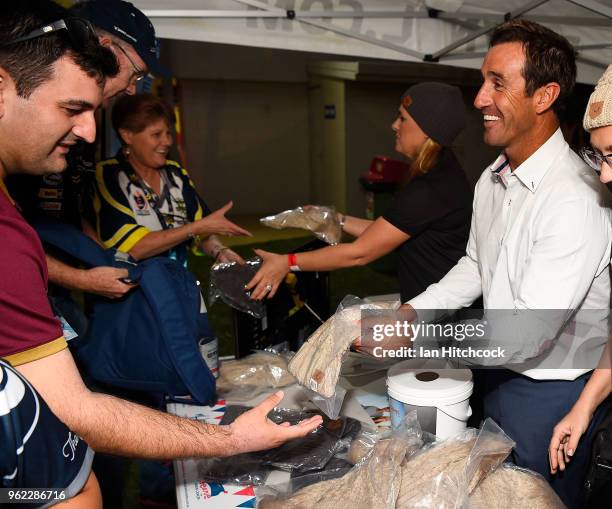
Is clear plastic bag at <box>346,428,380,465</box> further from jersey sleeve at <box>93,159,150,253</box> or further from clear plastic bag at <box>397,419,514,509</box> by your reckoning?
jersey sleeve at <box>93,159,150,253</box>

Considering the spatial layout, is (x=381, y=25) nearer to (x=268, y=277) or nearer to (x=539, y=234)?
(x=268, y=277)

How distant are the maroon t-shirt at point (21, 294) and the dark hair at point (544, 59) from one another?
1.21m

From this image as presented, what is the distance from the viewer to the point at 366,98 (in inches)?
306

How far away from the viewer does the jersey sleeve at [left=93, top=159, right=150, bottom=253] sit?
2189 mm

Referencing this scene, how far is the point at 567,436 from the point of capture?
1340mm

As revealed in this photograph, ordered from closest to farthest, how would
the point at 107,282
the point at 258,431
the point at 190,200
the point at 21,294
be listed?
the point at 21,294, the point at 258,431, the point at 107,282, the point at 190,200

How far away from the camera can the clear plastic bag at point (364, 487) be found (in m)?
1.11

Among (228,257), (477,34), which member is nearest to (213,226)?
(228,257)

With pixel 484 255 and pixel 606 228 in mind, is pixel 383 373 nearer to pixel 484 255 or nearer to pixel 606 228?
pixel 484 255

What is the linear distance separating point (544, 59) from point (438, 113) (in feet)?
2.02

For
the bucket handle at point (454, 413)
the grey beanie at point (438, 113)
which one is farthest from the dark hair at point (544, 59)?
the bucket handle at point (454, 413)

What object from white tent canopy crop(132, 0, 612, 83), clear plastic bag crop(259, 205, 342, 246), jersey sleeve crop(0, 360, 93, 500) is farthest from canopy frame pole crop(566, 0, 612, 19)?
jersey sleeve crop(0, 360, 93, 500)

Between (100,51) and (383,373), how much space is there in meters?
1.43

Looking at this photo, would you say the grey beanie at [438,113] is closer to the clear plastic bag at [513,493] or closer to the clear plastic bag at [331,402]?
the clear plastic bag at [331,402]
